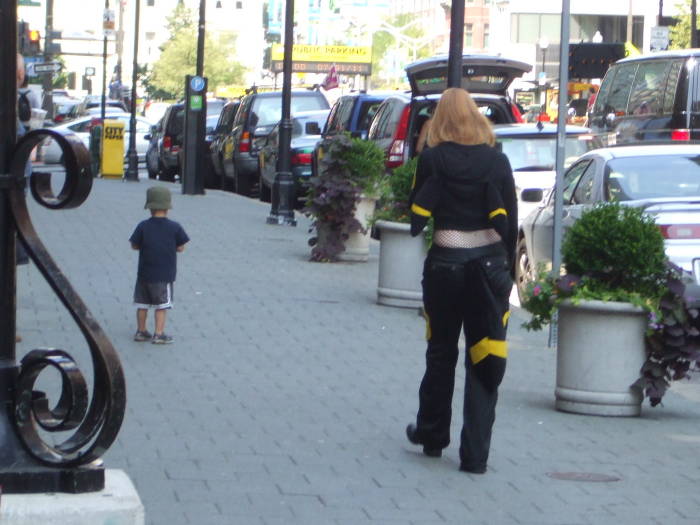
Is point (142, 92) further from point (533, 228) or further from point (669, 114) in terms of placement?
point (533, 228)

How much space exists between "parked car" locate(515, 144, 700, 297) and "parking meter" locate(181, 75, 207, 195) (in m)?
13.9

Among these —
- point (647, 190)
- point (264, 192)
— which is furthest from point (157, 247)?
point (264, 192)

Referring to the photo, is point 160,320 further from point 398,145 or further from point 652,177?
point 398,145

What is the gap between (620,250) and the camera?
27.1ft

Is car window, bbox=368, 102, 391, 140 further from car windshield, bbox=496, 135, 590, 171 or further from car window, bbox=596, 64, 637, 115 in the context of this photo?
car windshield, bbox=496, 135, 590, 171

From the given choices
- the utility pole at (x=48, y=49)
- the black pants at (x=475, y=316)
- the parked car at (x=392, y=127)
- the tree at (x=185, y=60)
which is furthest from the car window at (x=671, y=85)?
the tree at (x=185, y=60)

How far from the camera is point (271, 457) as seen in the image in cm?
695

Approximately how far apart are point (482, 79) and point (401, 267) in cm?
960

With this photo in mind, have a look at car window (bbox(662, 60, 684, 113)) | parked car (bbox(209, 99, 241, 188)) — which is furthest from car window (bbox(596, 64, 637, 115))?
parked car (bbox(209, 99, 241, 188))

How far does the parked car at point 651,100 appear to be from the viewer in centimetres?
2094

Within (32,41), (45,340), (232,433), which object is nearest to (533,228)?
(45,340)

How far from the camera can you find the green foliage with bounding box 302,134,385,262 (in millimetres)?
Answer: 15172

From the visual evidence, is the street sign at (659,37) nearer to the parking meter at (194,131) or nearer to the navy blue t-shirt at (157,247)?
the parking meter at (194,131)

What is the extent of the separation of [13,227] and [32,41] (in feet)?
94.3
